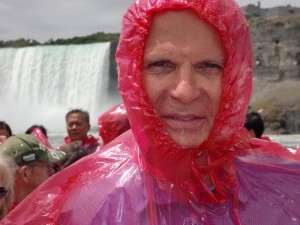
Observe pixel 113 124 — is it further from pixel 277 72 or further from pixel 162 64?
pixel 277 72

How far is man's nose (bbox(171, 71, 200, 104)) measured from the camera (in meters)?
1.22

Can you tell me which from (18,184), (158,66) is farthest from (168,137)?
(18,184)

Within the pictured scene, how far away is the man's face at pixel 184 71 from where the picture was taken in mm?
1247

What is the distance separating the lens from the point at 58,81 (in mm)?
27594

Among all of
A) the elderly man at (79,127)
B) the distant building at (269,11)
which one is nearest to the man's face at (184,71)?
the elderly man at (79,127)

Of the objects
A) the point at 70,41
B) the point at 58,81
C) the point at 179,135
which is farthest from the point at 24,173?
the point at 70,41

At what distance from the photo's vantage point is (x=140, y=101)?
4.14 ft

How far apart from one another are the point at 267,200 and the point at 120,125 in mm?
1875

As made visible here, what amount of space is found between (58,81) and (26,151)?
25.5 m

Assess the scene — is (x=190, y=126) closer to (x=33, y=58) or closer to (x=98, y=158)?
(x=98, y=158)

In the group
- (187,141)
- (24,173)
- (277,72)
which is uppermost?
(187,141)

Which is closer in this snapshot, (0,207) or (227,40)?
(227,40)

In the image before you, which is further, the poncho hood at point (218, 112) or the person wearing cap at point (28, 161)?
the person wearing cap at point (28, 161)

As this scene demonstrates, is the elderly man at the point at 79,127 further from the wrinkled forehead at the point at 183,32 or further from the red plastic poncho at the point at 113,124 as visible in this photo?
the wrinkled forehead at the point at 183,32
